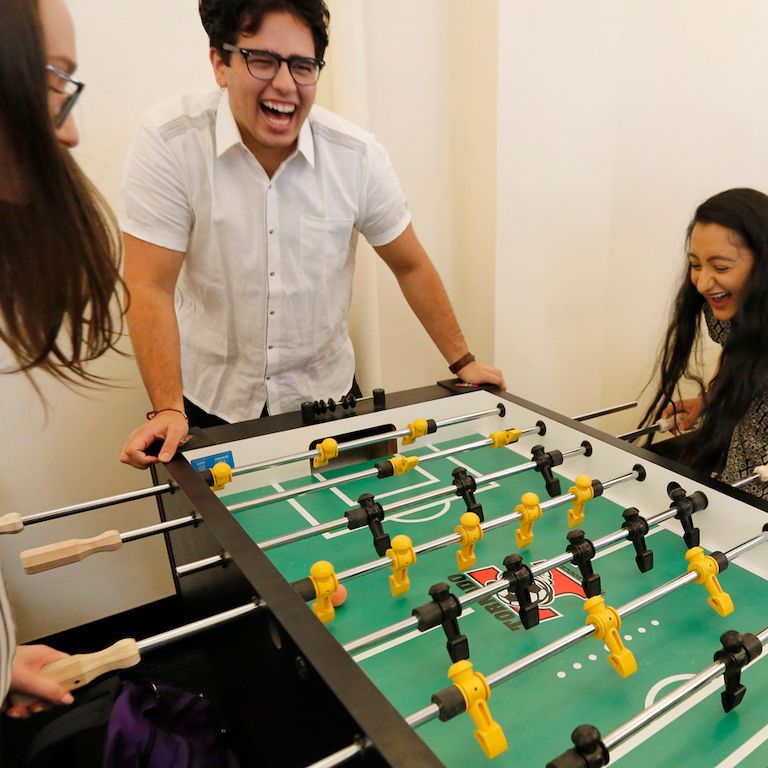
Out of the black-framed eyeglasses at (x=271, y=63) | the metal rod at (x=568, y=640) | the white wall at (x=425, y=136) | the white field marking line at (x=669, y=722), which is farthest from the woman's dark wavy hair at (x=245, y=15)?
the white field marking line at (x=669, y=722)

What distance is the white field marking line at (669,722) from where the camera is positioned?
2.34 ft

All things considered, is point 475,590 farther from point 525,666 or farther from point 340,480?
point 340,480

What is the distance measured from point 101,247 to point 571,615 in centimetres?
85

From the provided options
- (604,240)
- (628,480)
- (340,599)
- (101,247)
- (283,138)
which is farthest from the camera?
(604,240)

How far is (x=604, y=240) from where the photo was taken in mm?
2475

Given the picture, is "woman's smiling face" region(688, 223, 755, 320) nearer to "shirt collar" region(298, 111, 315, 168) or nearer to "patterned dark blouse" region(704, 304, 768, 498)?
"patterned dark blouse" region(704, 304, 768, 498)

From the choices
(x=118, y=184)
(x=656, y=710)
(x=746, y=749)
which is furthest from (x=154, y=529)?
(x=118, y=184)

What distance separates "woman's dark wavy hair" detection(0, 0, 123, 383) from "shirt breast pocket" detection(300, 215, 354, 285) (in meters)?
0.76

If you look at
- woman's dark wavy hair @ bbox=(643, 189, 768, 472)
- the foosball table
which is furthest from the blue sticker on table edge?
woman's dark wavy hair @ bbox=(643, 189, 768, 472)

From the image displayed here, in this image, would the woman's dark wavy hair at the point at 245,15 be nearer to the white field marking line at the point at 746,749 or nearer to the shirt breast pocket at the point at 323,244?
the shirt breast pocket at the point at 323,244

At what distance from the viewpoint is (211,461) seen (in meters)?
1.28

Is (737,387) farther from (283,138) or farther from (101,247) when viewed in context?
(101,247)

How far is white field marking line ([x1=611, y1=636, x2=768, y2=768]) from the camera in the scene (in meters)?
0.71

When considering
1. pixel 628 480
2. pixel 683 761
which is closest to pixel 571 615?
pixel 683 761
